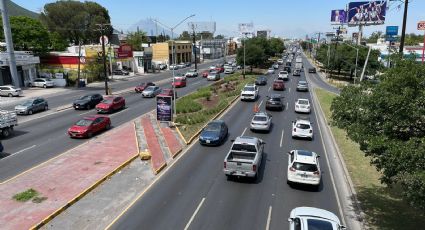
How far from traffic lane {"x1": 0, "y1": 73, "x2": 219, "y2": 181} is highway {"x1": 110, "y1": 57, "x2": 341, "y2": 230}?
8668mm

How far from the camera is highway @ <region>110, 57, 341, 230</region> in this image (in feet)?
49.5

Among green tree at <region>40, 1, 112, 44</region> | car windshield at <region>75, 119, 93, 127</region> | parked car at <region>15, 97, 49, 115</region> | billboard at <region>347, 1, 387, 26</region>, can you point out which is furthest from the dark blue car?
billboard at <region>347, 1, 387, 26</region>

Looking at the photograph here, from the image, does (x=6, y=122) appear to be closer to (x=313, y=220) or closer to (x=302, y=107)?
(x=313, y=220)

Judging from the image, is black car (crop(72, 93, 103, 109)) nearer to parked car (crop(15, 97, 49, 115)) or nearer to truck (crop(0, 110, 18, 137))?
parked car (crop(15, 97, 49, 115))

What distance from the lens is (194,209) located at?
1622 cm

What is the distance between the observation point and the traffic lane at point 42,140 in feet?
73.3

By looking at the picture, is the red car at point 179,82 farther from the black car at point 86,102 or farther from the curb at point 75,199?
the curb at point 75,199

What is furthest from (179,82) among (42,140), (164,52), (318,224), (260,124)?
(164,52)

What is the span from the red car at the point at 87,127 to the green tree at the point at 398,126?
67.5ft

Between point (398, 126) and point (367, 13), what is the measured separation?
10361 cm

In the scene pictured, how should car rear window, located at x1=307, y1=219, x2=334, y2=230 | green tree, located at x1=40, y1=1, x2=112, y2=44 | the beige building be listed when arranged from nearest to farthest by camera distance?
car rear window, located at x1=307, y1=219, x2=334, y2=230, green tree, located at x1=40, y1=1, x2=112, y2=44, the beige building

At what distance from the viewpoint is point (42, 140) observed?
91.2 feet

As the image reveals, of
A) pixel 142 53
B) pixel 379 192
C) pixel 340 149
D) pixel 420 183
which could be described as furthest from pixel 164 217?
pixel 142 53

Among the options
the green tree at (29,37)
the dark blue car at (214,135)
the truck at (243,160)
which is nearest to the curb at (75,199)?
the dark blue car at (214,135)
